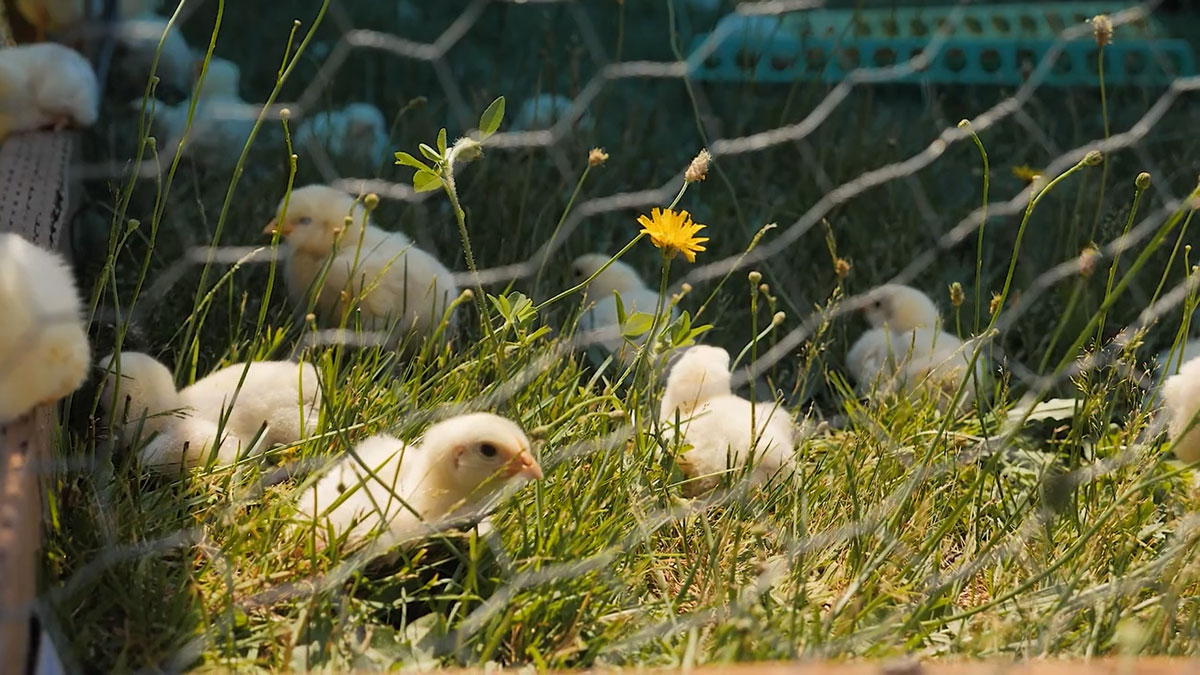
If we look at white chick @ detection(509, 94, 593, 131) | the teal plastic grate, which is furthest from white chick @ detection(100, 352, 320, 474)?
the teal plastic grate

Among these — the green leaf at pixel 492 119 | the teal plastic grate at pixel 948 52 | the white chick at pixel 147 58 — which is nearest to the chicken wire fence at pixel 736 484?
the green leaf at pixel 492 119

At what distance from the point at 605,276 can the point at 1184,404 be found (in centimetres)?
78

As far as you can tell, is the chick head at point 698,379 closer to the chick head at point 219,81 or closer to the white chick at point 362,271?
the white chick at point 362,271

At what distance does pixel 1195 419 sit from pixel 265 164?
1.55 metres

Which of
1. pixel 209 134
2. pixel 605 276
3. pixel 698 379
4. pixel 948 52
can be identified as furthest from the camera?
pixel 948 52

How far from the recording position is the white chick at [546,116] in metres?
2.25

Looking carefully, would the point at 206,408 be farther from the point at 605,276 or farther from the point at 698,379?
the point at 605,276

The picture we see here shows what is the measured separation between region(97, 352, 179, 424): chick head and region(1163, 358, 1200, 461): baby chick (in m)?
1.02

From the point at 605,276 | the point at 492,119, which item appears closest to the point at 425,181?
the point at 492,119

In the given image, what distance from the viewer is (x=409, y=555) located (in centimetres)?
Result: 108

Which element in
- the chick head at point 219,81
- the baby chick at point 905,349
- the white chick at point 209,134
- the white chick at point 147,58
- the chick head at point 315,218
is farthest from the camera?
the white chick at point 147,58

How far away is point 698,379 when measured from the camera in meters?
1.45

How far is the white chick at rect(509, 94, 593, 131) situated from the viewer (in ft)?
7.38

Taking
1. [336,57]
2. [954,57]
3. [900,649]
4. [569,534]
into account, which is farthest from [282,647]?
[954,57]
